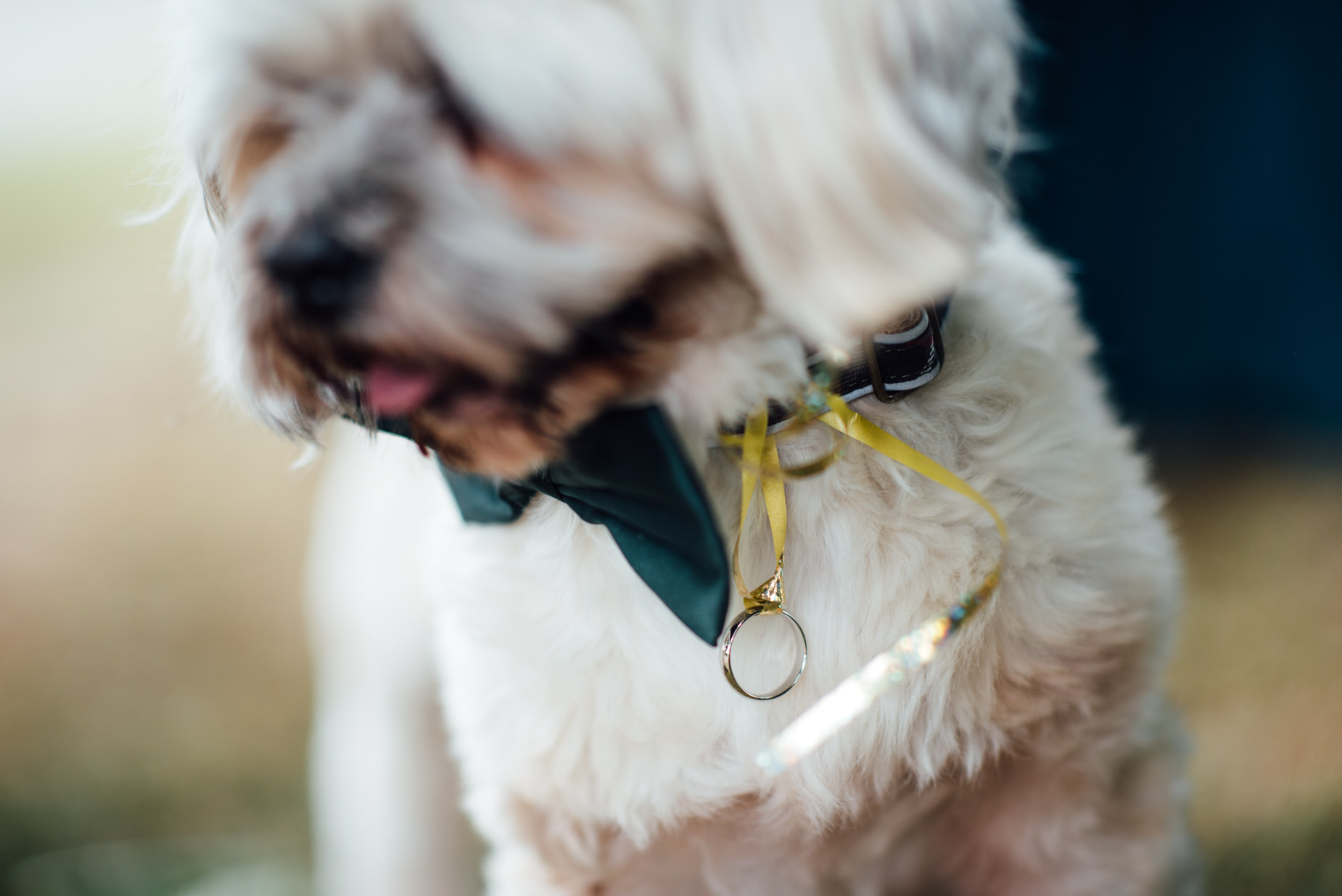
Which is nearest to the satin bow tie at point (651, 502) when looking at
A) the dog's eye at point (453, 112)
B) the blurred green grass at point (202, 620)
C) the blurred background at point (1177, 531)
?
the dog's eye at point (453, 112)

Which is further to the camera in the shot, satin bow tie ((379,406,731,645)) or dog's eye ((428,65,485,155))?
satin bow tie ((379,406,731,645))

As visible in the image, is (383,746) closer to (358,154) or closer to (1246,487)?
(358,154)

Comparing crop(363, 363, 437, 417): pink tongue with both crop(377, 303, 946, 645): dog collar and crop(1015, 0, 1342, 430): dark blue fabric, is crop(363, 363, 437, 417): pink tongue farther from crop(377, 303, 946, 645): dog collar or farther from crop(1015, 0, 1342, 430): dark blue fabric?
crop(1015, 0, 1342, 430): dark blue fabric

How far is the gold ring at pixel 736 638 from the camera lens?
0.85 meters

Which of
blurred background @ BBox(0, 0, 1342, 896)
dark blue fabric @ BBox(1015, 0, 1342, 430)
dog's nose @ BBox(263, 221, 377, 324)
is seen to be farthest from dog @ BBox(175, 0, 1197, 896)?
dark blue fabric @ BBox(1015, 0, 1342, 430)

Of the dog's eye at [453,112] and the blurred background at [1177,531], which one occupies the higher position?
the dog's eye at [453,112]

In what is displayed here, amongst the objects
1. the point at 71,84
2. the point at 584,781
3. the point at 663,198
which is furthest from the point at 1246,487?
the point at 71,84

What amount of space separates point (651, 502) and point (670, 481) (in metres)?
0.04

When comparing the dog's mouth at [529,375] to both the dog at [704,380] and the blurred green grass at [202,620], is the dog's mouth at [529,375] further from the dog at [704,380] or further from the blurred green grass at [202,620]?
the blurred green grass at [202,620]

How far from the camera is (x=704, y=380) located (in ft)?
2.62

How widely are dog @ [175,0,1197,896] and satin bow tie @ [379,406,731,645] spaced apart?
0.14 ft

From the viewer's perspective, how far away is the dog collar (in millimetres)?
784

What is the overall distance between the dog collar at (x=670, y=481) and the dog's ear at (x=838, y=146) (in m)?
0.16

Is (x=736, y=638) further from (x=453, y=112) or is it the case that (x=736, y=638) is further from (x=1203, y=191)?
(x=1203, y=191)
